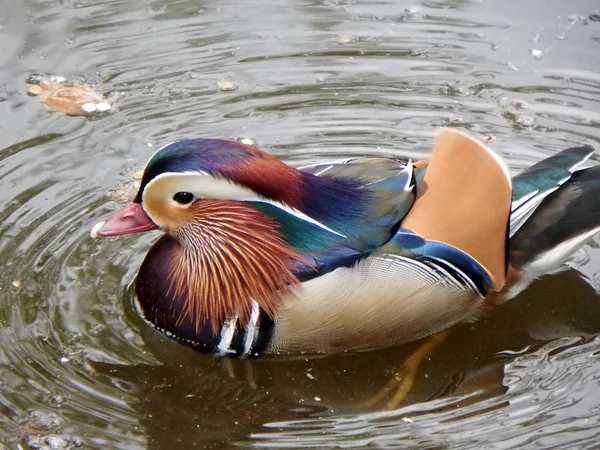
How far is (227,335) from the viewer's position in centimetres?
433

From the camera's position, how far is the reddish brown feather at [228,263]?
4.26m

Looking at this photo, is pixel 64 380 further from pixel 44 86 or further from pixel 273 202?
pixel 44 86

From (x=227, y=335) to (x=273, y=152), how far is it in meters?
1.63

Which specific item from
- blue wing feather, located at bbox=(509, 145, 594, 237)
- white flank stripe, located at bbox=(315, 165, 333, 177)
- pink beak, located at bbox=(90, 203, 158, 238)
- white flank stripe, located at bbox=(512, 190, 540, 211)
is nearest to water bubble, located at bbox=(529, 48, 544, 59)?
blue wing feather, located at bbox=(509, 145, 594, 237)

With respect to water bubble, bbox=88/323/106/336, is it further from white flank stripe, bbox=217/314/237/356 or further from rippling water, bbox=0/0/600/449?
white flank stripe, bbox=217/314/237/356

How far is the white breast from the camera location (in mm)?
4109

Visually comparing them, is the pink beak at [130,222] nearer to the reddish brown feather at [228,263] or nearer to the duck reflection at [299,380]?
the reddish brown feather at [228,263]

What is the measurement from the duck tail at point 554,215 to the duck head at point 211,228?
1097mm

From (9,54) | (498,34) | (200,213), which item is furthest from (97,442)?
(498,34)

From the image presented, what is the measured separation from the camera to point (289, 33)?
6.70 metres

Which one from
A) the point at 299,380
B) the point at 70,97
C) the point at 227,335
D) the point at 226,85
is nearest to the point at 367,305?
the point at 299,380

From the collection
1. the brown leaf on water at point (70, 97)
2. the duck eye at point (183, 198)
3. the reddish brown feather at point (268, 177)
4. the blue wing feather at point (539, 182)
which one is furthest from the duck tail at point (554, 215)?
the brown leaf on water at point (70, 97)

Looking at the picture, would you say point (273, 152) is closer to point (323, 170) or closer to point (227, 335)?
point (323, 170)

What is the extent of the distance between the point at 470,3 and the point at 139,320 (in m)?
3.80
